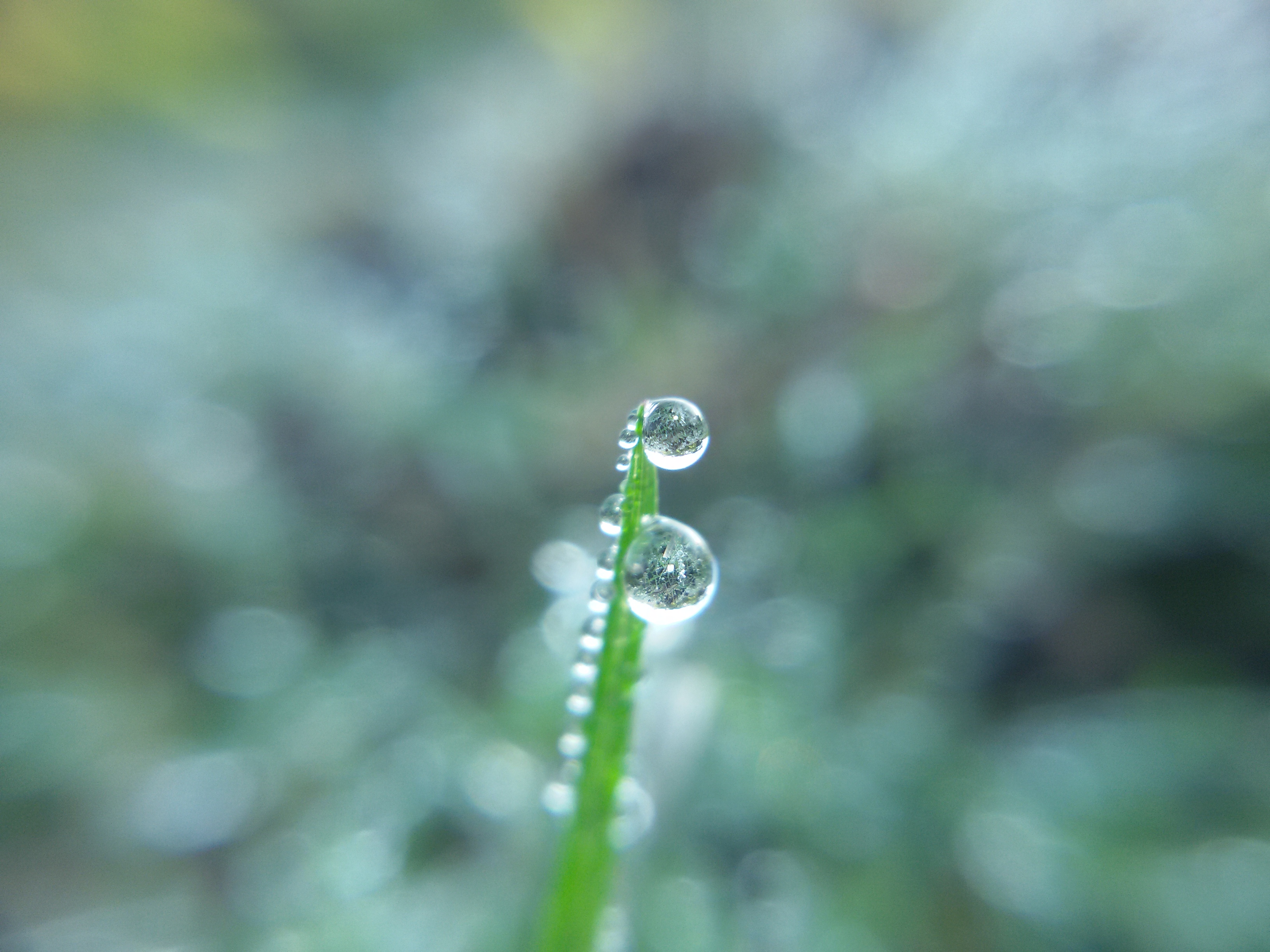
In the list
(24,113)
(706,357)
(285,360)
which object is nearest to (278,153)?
(24,113)

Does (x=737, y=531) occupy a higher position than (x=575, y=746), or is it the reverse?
(x=737, y=531)

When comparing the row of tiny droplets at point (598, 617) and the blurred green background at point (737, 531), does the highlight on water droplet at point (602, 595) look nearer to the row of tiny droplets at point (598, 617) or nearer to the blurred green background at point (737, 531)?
the row of tiny droplets at point (598, 617)

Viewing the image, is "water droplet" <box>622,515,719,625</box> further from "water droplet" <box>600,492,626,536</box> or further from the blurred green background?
the blurred green background

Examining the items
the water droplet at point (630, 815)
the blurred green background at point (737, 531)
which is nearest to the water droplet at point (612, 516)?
the water droplet at point (630, 815)

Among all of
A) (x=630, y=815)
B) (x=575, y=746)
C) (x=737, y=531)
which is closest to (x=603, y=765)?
(x=575, y=746)

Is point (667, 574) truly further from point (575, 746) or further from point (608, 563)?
point (575, 746)

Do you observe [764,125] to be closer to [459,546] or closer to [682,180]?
[682,180]

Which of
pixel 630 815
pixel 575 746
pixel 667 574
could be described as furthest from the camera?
pixel 630 815
